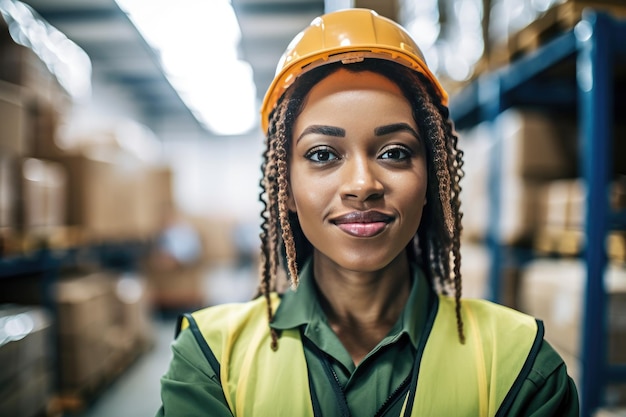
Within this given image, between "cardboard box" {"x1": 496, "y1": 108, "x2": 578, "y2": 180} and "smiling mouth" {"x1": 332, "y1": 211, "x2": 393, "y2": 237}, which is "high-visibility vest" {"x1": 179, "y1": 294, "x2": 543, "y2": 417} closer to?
"smiling mouth" {"x1": 332, "y1": 211, "x2": 393, "y2": 237}

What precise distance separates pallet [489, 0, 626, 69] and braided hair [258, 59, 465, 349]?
5.97 feet

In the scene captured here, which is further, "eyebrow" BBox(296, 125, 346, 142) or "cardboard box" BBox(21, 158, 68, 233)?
"cardboard box" BBox(21, 158, 68, 233)

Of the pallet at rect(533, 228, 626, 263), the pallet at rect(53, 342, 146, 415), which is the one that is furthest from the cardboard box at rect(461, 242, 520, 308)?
the pallet at rect(53, 342, 146, 415)

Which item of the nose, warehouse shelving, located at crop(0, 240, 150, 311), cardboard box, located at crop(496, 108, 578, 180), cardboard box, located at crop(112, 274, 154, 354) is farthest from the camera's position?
cardboard box, located at crop(112, 274, 154, 354)

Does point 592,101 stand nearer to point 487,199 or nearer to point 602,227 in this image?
point 602,227

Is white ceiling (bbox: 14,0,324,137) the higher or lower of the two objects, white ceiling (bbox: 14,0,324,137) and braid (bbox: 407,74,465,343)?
the higher

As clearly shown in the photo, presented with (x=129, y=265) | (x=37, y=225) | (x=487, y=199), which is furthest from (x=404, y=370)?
(x=129, y=265)

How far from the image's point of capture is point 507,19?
10.0ft

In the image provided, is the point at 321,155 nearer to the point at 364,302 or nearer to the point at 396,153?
the point at 396,153

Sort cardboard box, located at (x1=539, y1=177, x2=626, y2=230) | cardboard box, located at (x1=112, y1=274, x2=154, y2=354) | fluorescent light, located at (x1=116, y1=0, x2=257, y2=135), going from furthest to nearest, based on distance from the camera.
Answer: cardboard box, located at (x1=112, y1=274, x2=154, y2=354) → cardboard box, located at (x1=539, y1=177, x2=626, y2=230) → fluorescent light, located at (x1=116, y1=0, x2=257, y2=135)

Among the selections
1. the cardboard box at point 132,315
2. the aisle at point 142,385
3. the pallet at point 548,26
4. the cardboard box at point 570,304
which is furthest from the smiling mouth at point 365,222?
the cardboard box at point 132,315

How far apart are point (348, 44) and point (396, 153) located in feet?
0.89

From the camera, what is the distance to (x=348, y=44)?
101 centimetres

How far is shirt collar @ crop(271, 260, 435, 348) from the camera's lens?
1111 millimetres
